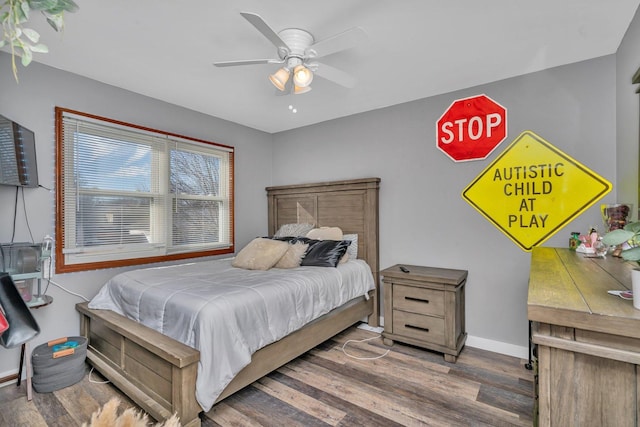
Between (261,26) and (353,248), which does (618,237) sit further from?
(353,248)

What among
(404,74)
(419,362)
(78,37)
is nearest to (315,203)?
(404,74)

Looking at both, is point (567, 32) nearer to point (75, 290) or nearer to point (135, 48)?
point (135, 48)

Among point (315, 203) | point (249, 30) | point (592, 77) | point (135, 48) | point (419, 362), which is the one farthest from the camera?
point (315, 203)

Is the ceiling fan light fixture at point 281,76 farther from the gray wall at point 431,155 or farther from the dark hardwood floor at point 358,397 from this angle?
the dark hardwood floor at point 358,397

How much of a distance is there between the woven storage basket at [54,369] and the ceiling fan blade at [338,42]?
275cm

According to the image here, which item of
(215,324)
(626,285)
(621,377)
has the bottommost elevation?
(215,324)

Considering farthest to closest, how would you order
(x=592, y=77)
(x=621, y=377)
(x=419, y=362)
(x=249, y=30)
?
(x=419, y=362)
(x=592, y=77)
(x=249, y=30)
(x=621, y=377)

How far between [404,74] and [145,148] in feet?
8.56

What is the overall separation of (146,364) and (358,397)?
1426 mm

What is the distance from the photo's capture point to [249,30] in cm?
203

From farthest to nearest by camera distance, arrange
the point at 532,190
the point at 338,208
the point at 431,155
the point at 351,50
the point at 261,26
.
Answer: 1. the point at 338,208
2. the point at 431,155
3. the point at 532,190
4. the point at 351,50
5. the point at 261,26

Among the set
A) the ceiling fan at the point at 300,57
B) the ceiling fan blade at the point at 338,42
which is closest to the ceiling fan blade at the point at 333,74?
the ceiling fan at the point at 300,57

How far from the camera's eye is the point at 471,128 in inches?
117

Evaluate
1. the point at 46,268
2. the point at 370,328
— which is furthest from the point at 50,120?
the point at 370,328
